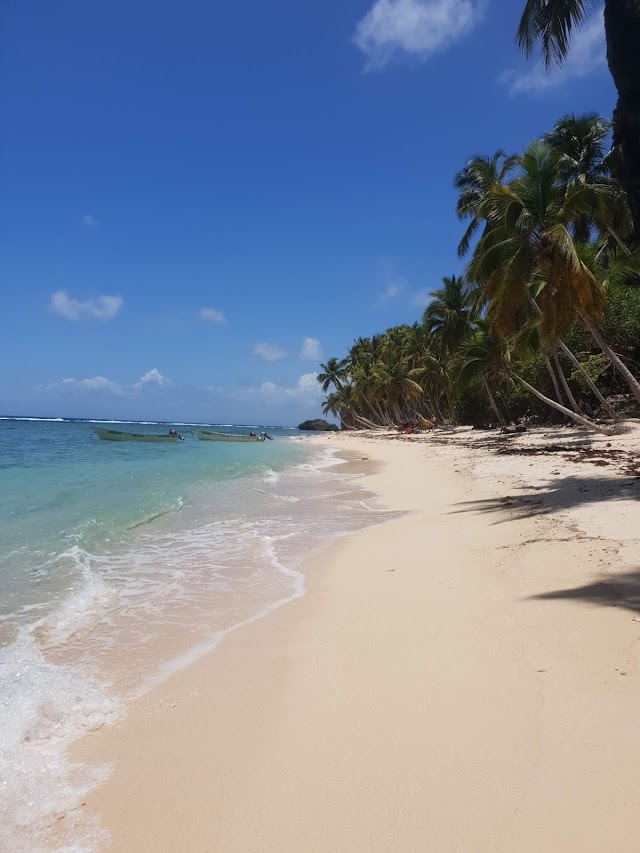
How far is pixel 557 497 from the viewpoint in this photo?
9.27 meters

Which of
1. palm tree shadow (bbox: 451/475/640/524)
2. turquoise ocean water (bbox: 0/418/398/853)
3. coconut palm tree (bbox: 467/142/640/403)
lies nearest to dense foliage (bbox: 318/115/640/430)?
coconut palm tree (bbox: 467/142/640/403)

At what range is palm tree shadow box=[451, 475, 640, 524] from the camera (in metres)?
8.26

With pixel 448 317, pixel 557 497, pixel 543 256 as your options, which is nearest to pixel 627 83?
pixel 543 256

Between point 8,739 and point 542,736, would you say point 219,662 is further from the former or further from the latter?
point 542,736

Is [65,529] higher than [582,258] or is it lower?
lower

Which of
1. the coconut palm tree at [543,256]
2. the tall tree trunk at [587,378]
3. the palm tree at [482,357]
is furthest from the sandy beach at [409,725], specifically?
the palm tree at [482,357]

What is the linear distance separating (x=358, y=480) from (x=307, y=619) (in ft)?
43.1

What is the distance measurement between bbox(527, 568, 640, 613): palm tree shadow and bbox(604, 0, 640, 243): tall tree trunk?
28.9ft

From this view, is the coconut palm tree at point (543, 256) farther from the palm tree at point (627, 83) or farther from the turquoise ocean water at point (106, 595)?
the turquoise ocean water at point (106, 595)

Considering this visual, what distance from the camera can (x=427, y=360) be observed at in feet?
173

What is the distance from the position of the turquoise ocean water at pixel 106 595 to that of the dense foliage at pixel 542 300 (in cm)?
718

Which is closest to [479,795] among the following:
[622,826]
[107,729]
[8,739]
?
[622,826]

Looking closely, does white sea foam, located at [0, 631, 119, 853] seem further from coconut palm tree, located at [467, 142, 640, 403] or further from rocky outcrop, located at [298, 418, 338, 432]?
rocky outcrop, located at [298, 418, 338, 432]

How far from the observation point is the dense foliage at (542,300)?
12.8 m
